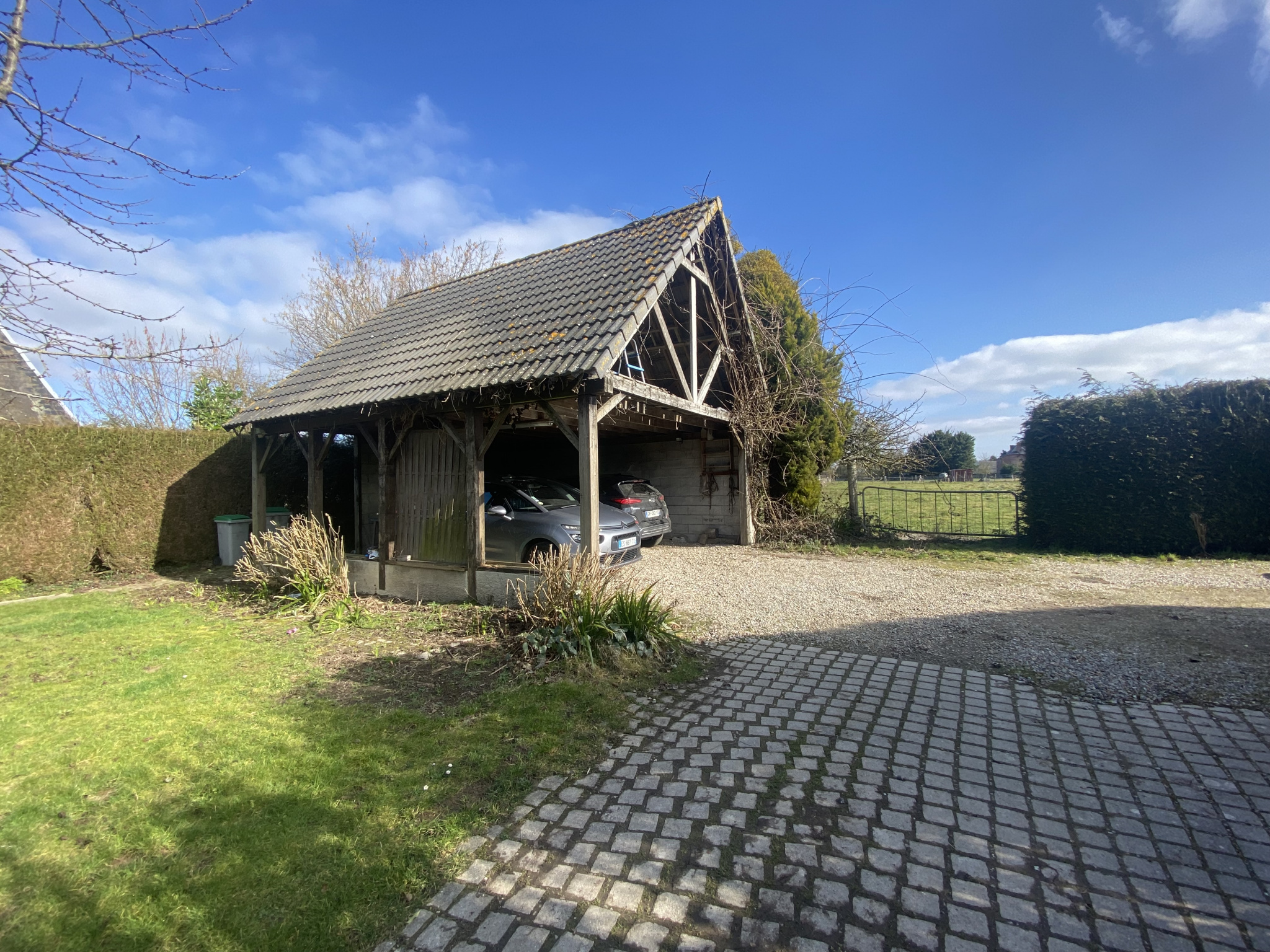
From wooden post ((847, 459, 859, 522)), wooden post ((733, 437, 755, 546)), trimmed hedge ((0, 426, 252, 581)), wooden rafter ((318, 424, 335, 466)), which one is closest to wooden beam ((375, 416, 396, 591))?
wooden rafter ((318, 424, 335, 466))

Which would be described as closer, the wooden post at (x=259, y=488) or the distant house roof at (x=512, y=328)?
the distant house roof at (x=512, y=328)

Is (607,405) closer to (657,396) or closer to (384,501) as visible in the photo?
(657,396)

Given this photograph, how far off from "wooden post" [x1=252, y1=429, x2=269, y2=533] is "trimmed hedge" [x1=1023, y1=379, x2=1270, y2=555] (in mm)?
14433

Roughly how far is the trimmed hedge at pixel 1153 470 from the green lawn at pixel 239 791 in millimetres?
10369

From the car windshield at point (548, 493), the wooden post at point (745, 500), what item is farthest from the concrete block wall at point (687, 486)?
the car windshield at point (548, 493)

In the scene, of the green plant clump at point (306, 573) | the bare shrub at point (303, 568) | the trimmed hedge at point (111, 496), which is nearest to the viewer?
the green plant clump at point (306, 573)

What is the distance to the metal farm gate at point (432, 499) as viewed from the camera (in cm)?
725

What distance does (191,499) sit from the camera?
10.8m

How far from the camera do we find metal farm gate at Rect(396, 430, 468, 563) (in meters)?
7.25

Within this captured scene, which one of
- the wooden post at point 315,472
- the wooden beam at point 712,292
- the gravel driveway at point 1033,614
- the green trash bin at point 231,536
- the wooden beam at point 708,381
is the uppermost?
the wooden beam at point 712,292

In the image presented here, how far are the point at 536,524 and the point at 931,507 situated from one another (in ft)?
31.7

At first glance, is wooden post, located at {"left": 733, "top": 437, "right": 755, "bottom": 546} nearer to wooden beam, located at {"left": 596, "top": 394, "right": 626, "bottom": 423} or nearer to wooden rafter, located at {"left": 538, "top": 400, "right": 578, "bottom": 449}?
wooden beam, located at {"left": 596, "top": 394, "right": 626, "bottom": 423}

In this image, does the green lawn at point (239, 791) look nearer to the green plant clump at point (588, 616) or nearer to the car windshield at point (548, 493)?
the green plant clump at point (588, 616)

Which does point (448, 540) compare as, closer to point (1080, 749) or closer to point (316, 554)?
point (316, 554)
